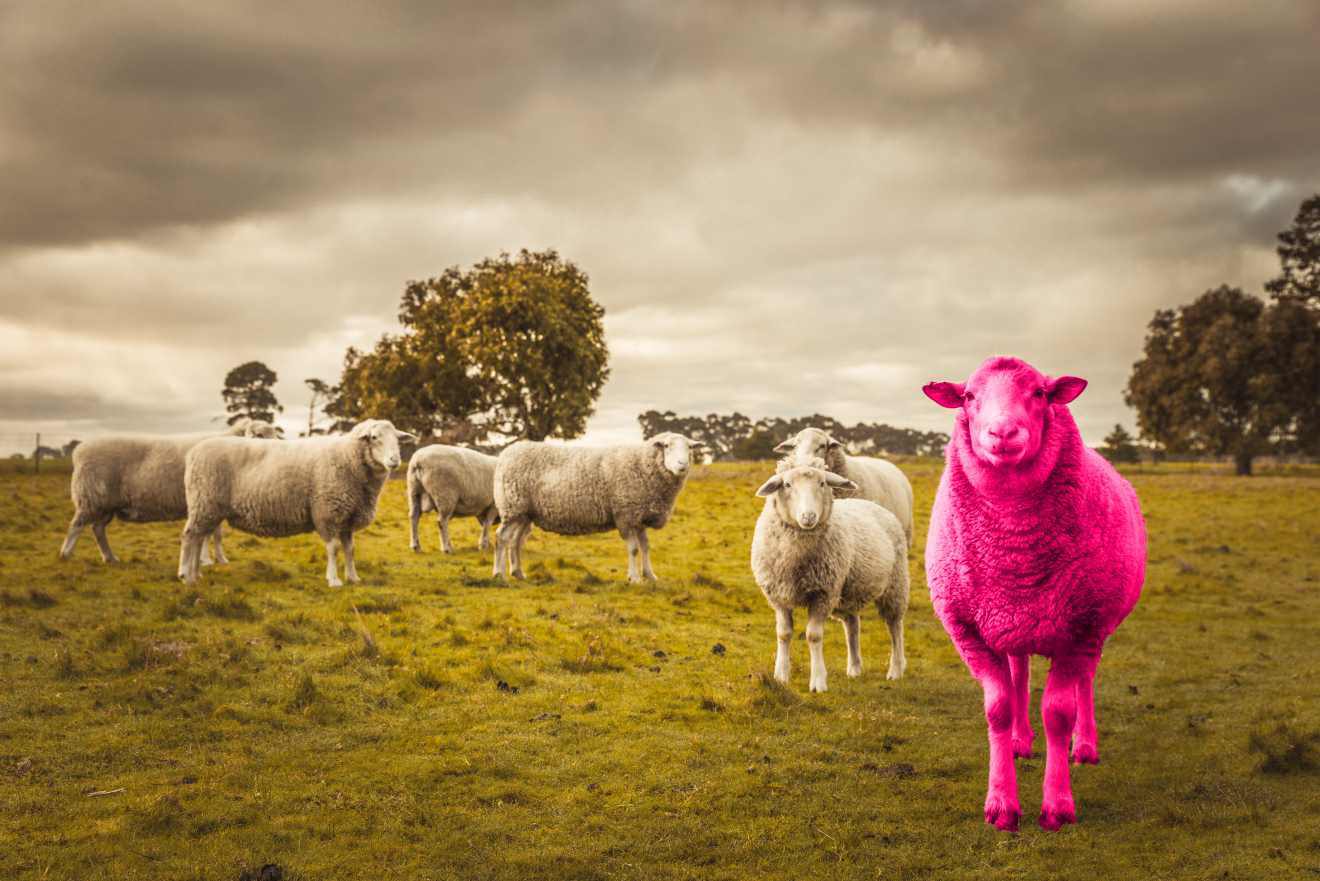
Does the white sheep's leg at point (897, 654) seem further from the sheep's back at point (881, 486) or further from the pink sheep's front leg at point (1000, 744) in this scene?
the pink sheep's front leg at point (1000, 744)

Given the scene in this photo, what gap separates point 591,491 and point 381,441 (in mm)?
3801

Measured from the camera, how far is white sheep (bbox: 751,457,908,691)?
23.3 feet

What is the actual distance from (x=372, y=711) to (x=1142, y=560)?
20.5ft

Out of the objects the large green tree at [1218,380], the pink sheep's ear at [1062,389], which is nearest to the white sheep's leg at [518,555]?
the pink sheep's ear at [1062,389]

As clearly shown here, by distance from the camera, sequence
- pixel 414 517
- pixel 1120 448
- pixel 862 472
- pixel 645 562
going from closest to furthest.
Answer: pixel 862 472 → pixel 645 562 → pixel 414 517 → pixel 1120 448

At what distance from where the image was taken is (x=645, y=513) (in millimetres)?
13219

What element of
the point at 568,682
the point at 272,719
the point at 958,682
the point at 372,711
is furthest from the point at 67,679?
the point at 958,682

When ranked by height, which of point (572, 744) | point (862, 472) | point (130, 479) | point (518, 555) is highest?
point (862, 472)

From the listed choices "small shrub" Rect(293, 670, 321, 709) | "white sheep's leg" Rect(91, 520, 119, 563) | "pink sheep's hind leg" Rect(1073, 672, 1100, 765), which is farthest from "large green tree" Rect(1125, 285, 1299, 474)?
"white sheep's leg" Rect(91, 520, 119, 563)

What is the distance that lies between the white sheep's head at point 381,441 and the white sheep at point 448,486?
13.1 feet

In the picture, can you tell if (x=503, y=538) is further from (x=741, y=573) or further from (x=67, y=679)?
(x=67, y=679)

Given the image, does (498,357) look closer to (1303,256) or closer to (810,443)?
(810,443)

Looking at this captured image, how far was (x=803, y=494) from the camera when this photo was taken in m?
6.88

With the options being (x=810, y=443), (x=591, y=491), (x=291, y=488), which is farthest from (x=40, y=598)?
(x=810, y=443)
